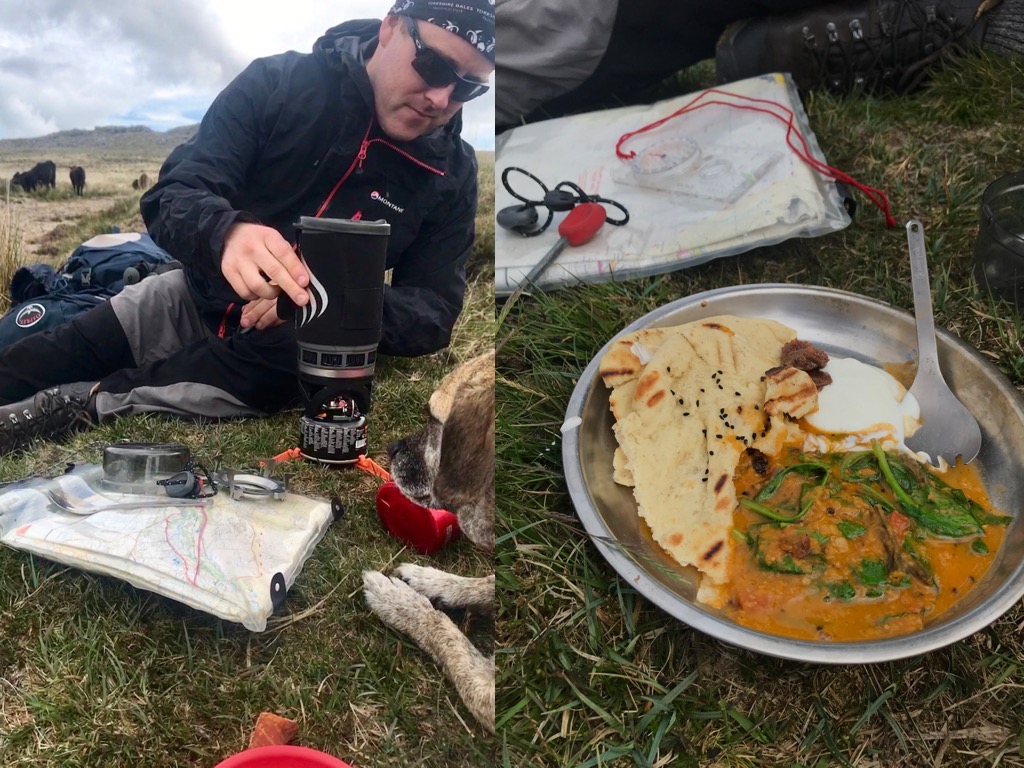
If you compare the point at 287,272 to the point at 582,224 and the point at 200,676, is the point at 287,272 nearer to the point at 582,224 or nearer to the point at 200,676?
the point at 200,676

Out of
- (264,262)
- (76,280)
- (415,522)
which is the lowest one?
(415,522)

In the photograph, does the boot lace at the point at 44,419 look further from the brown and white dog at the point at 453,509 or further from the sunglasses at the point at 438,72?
the sunglasses at the point at 438,72

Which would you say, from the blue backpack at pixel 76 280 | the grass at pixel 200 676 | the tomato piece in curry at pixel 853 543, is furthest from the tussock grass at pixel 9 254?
the tomato piece in curry at pixel 853 543

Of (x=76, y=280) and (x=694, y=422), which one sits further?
(x=694, y=422)

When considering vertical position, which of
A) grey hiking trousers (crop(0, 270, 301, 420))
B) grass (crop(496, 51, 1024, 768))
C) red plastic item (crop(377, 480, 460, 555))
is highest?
grey hiking trousers (crop(0, 270, 301, 420))

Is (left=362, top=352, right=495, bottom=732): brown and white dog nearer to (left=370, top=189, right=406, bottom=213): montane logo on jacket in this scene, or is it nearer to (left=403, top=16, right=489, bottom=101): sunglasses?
(left=370, top=189, right=406, bottom=213): montane logo on jacket

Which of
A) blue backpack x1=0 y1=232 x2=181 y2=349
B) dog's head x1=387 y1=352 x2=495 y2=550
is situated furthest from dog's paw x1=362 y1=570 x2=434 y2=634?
blue backpack x1=0 y1=232 x2=181 y2=349

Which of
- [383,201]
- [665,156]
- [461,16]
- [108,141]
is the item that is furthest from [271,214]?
[665,156]
